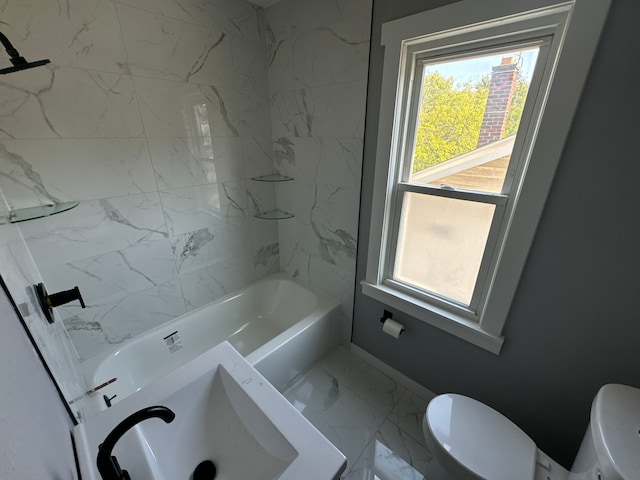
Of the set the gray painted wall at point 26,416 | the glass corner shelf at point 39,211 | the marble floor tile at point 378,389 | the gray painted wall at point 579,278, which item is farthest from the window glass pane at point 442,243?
the glass corner shelf at point 39,211

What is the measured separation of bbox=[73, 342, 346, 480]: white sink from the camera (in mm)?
652

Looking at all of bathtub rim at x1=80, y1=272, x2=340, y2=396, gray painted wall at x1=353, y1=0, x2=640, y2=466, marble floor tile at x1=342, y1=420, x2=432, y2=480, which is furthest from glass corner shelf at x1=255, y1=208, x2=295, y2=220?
marble floor tile at x1=342, y1=420, x2=432, y2=480

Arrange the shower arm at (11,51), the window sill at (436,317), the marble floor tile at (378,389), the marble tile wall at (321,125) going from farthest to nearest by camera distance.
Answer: the marble floor tile at (378,389)
the marble tile wall at (321,125)
the window sill at (436,317)
the shower arm at (11,51)

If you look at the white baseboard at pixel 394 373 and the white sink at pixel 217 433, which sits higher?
the white sink at pixel 217 433

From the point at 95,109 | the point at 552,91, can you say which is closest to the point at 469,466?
the point at 552,91

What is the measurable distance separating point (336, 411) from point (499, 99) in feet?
5.90

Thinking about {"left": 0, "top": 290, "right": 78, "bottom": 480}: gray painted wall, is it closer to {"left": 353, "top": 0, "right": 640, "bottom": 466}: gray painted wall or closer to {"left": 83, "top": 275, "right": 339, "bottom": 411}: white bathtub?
{"left": 83, "top": 275, "right": 339, "bottom": 411}: white bathtub

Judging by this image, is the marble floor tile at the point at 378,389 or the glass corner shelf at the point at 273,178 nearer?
the marble floor tile at the point at 378,389

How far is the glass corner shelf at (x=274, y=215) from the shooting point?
2.06 meters

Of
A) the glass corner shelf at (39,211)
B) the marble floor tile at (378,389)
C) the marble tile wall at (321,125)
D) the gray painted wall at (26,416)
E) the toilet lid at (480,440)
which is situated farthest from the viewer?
the marble floor tile at (378,389)

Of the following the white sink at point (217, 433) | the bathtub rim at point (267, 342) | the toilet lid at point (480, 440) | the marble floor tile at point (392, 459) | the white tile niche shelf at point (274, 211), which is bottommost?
the marble floor tile at point (392, 459)

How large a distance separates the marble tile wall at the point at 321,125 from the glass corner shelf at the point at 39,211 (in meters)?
1.25

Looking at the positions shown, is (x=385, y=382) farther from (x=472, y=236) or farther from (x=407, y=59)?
(x=407, y=59)

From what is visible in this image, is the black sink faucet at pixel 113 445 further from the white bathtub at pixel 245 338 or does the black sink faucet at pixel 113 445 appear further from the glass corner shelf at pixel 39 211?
the glass corner shelf at pixel 39 211
